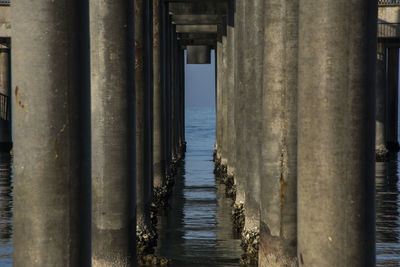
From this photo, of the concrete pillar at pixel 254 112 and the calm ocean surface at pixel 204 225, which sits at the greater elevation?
the concrete pillar at pixel 254 112

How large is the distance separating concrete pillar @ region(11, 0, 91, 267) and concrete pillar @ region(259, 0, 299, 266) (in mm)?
3271

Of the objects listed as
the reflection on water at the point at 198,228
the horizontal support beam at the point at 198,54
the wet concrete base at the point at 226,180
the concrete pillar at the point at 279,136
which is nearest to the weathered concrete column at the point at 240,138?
the reflection on water at the point at 198,228

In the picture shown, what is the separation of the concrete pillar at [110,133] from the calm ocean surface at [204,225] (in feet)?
7.98

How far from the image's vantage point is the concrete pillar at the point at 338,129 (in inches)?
202

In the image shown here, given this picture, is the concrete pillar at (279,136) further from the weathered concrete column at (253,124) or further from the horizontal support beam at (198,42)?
the horizontal support beam at (198,42)

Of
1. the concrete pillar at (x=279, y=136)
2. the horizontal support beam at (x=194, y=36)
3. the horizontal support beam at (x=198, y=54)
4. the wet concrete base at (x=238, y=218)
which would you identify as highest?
the horizontal support beam at (x=194, y=36)

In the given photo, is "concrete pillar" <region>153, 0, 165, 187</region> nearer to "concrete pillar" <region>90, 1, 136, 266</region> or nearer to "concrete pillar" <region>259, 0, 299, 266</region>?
"concrete pillar" <region>90, 1, 136, 266</region>

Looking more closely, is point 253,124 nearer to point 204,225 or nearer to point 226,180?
point 204,225

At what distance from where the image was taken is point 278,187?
838cm

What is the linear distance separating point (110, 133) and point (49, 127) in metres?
3.50

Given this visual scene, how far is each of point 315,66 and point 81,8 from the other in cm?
176

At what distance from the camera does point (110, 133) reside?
870 centimetres

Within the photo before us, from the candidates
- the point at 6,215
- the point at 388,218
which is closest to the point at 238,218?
the point at 388,218

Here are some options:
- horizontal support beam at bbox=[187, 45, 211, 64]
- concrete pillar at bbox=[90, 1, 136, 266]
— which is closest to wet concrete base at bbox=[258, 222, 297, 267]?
concrete pillar at bbox=[90, 1, 136, 266]
